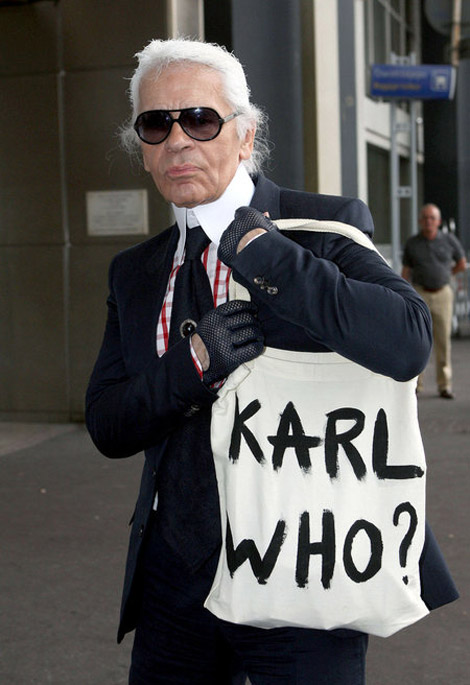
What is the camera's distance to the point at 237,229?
1771 millimetres

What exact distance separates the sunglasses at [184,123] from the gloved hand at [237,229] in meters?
0.22

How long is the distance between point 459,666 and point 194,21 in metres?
7.00

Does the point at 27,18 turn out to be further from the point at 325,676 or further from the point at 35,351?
the point at 325,676

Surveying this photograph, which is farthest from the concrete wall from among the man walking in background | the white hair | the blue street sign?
the white hair

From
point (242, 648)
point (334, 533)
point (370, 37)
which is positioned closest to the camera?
point (334, 533)

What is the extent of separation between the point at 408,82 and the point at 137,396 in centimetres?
1327

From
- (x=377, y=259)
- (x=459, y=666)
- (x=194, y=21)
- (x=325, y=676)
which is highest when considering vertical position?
(x=194, y=21)

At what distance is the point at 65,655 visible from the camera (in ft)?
13.0

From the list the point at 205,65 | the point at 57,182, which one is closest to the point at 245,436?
the point at 205,65

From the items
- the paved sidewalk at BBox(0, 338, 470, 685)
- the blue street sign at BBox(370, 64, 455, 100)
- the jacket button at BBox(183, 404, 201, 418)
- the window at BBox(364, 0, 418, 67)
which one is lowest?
the paved sidewalk at BBox(0, 338, 470, 685)

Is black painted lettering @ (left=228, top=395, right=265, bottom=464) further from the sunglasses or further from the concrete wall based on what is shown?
the concrete wall

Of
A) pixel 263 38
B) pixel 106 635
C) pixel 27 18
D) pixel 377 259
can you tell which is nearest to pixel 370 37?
pixel 263 38

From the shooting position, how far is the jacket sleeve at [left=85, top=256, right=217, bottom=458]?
1848 millimetres

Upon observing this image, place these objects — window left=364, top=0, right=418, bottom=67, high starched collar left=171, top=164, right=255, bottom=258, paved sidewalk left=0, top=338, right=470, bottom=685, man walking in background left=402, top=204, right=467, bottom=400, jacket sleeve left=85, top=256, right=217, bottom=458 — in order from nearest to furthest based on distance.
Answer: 1. jacket sleeve left=85, top=256, right=217, bottom=458
2. high starched collar left=171, top=164, right=255, bottom=258
3. paved sidewalk left=0, top=338, right=470, bottom=685
4. man walking in background left=402, top=204, right=467, bottom=400
5. window left=364, top=0, right=418, bottom=67
